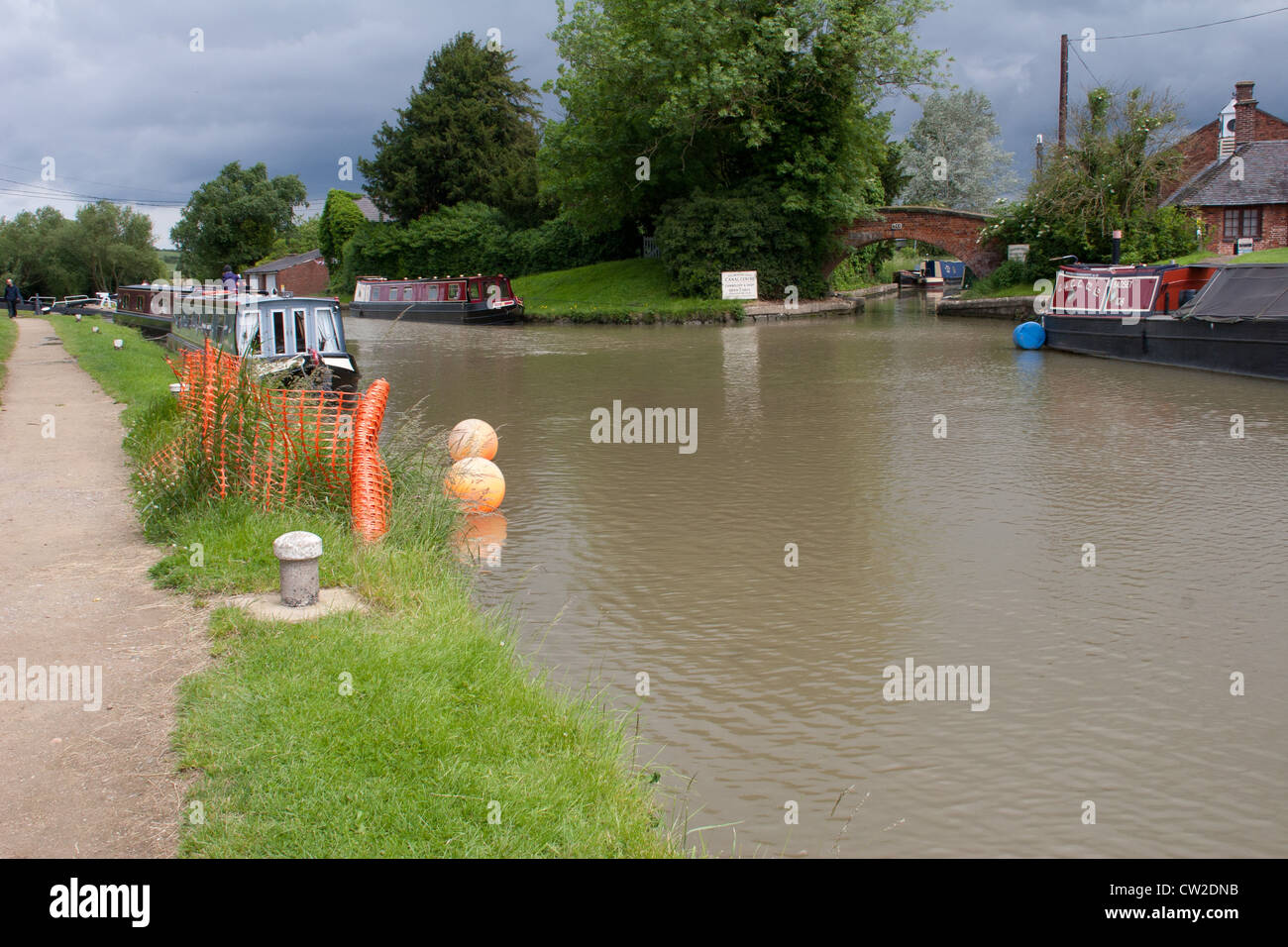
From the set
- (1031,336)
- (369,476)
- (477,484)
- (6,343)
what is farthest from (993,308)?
(369,476)

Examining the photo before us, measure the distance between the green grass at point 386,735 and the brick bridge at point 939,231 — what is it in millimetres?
31218

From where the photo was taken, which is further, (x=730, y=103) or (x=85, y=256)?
(x=85, y=256)

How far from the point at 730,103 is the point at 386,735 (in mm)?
30050

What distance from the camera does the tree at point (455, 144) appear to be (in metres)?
49.9

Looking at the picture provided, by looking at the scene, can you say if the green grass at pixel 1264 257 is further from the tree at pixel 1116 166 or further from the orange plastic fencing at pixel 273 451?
the orange plastic fencing at pixel 273 451

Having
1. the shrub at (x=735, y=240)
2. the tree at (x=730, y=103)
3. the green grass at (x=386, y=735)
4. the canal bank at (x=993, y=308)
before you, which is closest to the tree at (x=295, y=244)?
the tree at (x=730, y=103)

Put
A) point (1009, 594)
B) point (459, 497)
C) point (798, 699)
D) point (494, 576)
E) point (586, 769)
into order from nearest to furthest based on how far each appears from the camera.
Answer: point (586, 769) < point (798, 699) < point (1009, 594) < point (494, 576) < point (459, 497)

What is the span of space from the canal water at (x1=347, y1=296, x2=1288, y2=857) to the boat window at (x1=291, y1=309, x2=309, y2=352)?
2.09m

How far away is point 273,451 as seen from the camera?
7.27 metres

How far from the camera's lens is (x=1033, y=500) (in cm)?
939

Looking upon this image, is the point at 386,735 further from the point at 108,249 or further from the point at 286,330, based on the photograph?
the point at 108,249
